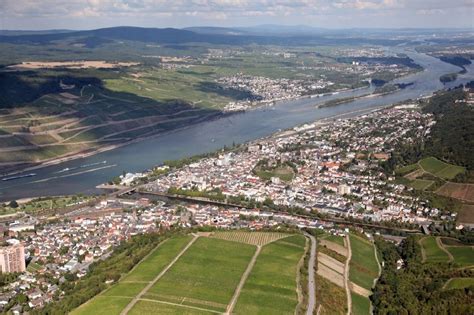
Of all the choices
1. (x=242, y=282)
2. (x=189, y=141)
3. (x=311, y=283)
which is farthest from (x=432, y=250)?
(x=189, y=141)

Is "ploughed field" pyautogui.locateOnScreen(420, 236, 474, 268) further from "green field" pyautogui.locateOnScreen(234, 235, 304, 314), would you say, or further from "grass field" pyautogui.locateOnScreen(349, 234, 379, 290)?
"green field" pyautogui.locateOnScreen(234, 235, 304, 314)

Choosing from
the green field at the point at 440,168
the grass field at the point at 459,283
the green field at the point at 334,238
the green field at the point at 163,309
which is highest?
the green field at the point at 163,309

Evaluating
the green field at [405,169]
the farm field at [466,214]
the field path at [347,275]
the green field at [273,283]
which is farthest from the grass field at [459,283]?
the green field at [405,169]

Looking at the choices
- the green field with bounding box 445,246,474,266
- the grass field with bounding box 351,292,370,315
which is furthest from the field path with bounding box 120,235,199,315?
the green field with bounding box 445,246,474,266

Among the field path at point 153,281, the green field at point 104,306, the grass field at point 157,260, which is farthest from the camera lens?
the grass field at point 157,260

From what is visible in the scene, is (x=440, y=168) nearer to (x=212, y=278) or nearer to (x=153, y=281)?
(x=212, y=278)

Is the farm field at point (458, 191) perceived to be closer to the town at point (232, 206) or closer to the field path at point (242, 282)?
the town at point (232, 206)
